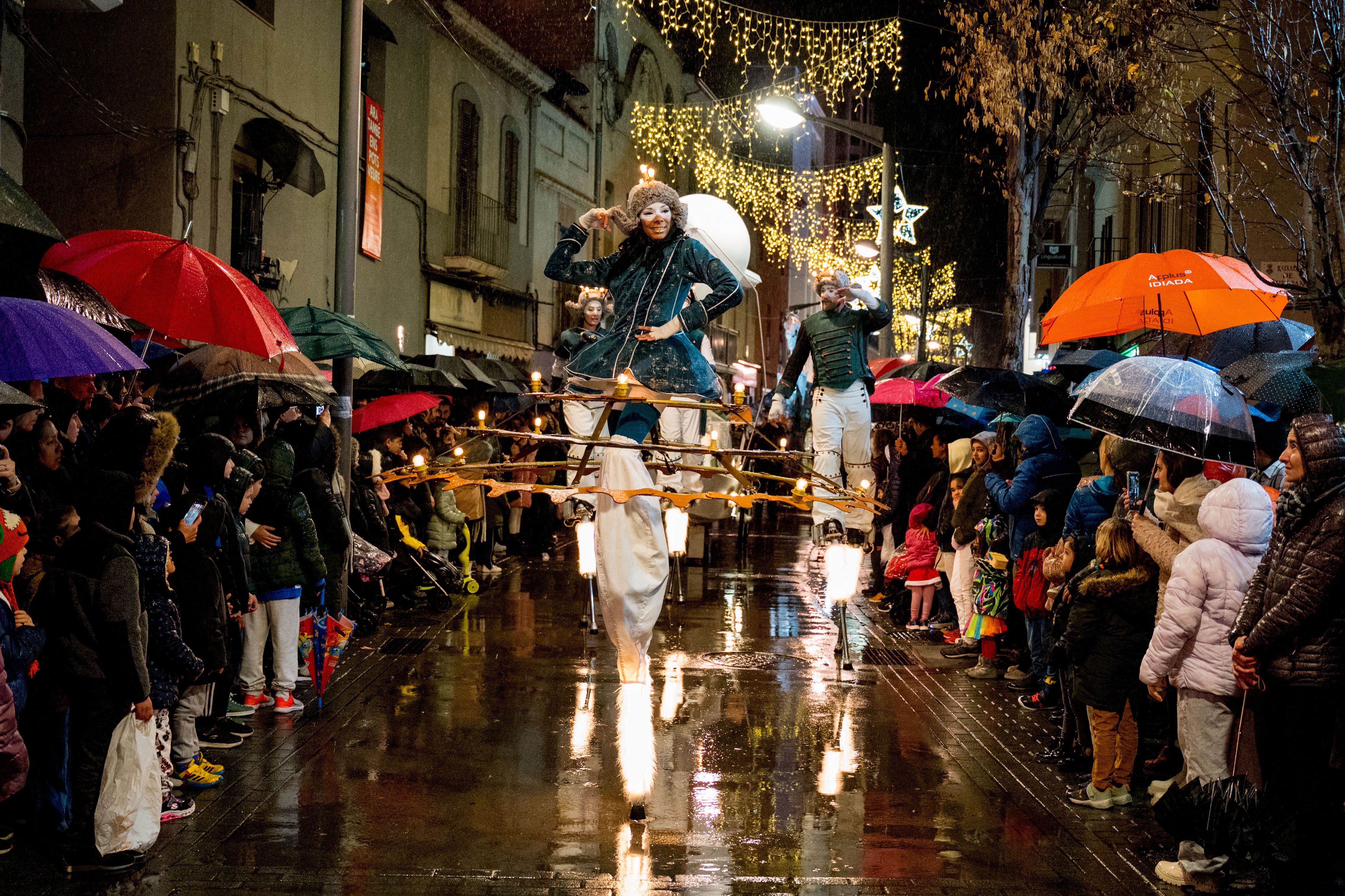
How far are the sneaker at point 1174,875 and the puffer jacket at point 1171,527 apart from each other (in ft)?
4.33

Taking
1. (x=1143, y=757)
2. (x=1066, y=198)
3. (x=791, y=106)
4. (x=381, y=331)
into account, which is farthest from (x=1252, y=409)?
(x=1066, y=198)

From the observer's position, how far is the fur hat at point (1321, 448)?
16.9 ft

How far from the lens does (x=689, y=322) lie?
6301 mm

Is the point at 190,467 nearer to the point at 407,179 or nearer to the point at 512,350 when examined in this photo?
the point at 407,179

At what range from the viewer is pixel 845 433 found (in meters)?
10.3

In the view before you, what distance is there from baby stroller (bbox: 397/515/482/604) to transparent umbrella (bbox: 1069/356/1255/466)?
784 centimetres

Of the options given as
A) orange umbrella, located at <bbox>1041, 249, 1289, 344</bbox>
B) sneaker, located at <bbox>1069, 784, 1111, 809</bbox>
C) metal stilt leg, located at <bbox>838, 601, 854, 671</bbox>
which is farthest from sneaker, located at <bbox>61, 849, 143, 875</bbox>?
orange umbrella, located at <bbox>1041, 249, 1289, 344</bbox>

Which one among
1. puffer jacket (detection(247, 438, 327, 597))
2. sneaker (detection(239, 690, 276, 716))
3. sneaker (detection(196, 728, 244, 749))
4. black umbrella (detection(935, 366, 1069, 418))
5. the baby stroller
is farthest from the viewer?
the baby stroller

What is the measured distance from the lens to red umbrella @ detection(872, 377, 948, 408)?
12.6 m

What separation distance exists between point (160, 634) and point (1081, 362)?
7372 mm

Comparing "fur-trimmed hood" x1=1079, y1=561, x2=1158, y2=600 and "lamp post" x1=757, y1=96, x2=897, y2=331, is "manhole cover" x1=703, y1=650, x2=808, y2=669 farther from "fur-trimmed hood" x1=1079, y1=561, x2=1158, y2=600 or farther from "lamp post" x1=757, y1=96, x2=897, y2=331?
"lamp post" x1=757, y1=96, x2=897, y2=331

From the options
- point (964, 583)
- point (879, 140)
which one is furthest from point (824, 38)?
point (964, 583)

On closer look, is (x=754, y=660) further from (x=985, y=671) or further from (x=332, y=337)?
(x=332, y=337)

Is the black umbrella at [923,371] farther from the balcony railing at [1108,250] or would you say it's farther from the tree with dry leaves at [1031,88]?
the balcony railing at [1108,250]
